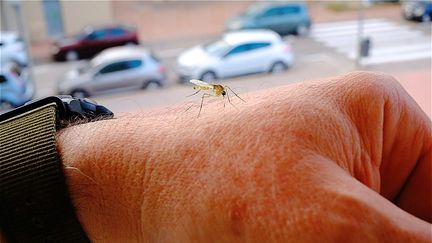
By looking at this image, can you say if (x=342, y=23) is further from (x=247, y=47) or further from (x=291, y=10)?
(x=247, y=47)

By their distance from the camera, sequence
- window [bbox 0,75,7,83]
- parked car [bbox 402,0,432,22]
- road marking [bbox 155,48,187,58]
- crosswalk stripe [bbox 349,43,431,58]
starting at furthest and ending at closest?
road marking [bbox 155,48,187,58], parked car [bbox 402,0,432,22], window [bbox 0,75,7,83], crosswalk stripe [bbox 349,43,431,58]

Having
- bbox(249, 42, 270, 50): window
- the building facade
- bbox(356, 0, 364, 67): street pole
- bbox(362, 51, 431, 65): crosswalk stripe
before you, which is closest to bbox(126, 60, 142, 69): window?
bbox(249, 42, 270, 50): window

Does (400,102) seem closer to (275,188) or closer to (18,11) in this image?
(275,188)

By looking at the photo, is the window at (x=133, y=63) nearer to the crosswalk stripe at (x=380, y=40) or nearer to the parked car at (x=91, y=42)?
the crosswalk stripe at (x=380, y=40)

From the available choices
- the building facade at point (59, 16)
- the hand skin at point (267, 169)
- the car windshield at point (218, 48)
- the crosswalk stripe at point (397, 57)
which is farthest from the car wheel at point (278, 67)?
the building facade at point (59, 16)

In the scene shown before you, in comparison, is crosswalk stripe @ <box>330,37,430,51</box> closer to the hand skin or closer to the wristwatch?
the hand skin

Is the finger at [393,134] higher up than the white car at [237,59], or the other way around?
the finger at [393,134]

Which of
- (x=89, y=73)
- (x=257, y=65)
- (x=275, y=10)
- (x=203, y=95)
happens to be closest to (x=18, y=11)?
(x=89, y=73)
